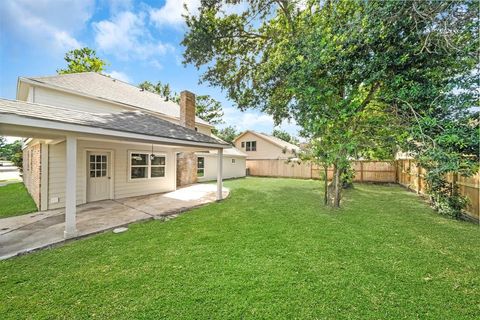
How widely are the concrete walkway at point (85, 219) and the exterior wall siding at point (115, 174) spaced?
1.60 ft

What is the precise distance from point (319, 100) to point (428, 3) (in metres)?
2.80

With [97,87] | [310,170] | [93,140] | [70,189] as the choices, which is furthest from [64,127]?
[310,170]

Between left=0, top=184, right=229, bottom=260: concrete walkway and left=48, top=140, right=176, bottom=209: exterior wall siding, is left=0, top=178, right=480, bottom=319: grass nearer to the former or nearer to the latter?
left=0, top=184, right=229, bottom=260: concrete walkway

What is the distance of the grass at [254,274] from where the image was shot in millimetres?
2500

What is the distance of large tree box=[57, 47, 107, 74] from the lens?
1986 cm

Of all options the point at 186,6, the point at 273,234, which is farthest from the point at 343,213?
the point at 186,6

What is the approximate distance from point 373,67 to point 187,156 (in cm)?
1050

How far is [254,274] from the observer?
3217mm

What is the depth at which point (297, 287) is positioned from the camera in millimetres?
2912

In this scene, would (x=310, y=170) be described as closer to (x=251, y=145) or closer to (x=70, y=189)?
(x=251, y=145)

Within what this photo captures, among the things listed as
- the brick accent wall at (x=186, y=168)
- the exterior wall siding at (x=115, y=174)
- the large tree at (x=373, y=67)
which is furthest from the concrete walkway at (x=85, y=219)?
the large tree at (x=373, y=67)

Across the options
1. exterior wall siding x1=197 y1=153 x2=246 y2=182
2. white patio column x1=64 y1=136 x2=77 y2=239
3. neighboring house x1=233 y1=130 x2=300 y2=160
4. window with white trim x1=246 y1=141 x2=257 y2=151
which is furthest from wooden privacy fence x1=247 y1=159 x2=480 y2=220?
white patio column x1=64 y1=136 x2=77 y2=239

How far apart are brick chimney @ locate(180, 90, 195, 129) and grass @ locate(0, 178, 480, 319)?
24.3 feet

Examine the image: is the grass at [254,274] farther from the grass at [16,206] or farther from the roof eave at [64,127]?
the grass at [16,206]
